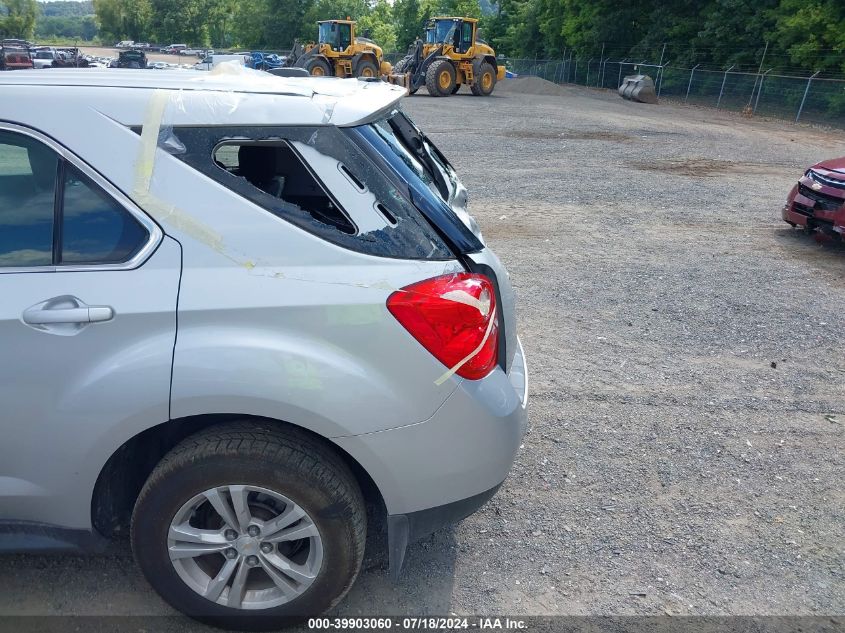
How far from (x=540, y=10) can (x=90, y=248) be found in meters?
55.2

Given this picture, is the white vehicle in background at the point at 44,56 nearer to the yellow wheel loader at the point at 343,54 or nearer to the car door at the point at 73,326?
the yellow wheel loader at the point at 343,54

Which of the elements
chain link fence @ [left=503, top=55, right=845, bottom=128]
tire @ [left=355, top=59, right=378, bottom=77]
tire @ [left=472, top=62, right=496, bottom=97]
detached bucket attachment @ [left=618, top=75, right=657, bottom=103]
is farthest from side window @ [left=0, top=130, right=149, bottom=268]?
detached bucket attachment @ [left=618, top=75, right=657, bottom=103]

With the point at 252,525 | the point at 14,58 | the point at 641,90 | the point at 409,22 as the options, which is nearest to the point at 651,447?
the point at 252,525

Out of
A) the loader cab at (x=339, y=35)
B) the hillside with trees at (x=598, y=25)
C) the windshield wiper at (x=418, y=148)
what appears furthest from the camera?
the loader cab at (x=339, y=35)

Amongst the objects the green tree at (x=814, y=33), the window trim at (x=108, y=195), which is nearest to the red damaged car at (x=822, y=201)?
the window trim at (x=108, y=195)

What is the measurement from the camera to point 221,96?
94.4 inches

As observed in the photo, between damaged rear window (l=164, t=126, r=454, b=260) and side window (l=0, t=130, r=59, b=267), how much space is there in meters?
0.46

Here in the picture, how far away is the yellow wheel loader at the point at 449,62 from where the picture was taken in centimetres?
2930

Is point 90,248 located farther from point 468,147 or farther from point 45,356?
point 468,147

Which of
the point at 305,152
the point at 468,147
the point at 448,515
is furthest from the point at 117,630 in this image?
the point at 468,147

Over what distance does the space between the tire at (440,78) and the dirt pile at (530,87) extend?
916cm

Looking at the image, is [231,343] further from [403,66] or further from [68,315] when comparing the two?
[403,66]

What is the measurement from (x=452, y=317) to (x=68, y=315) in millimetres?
1241

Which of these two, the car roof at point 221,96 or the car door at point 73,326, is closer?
the car door at point 73,326
